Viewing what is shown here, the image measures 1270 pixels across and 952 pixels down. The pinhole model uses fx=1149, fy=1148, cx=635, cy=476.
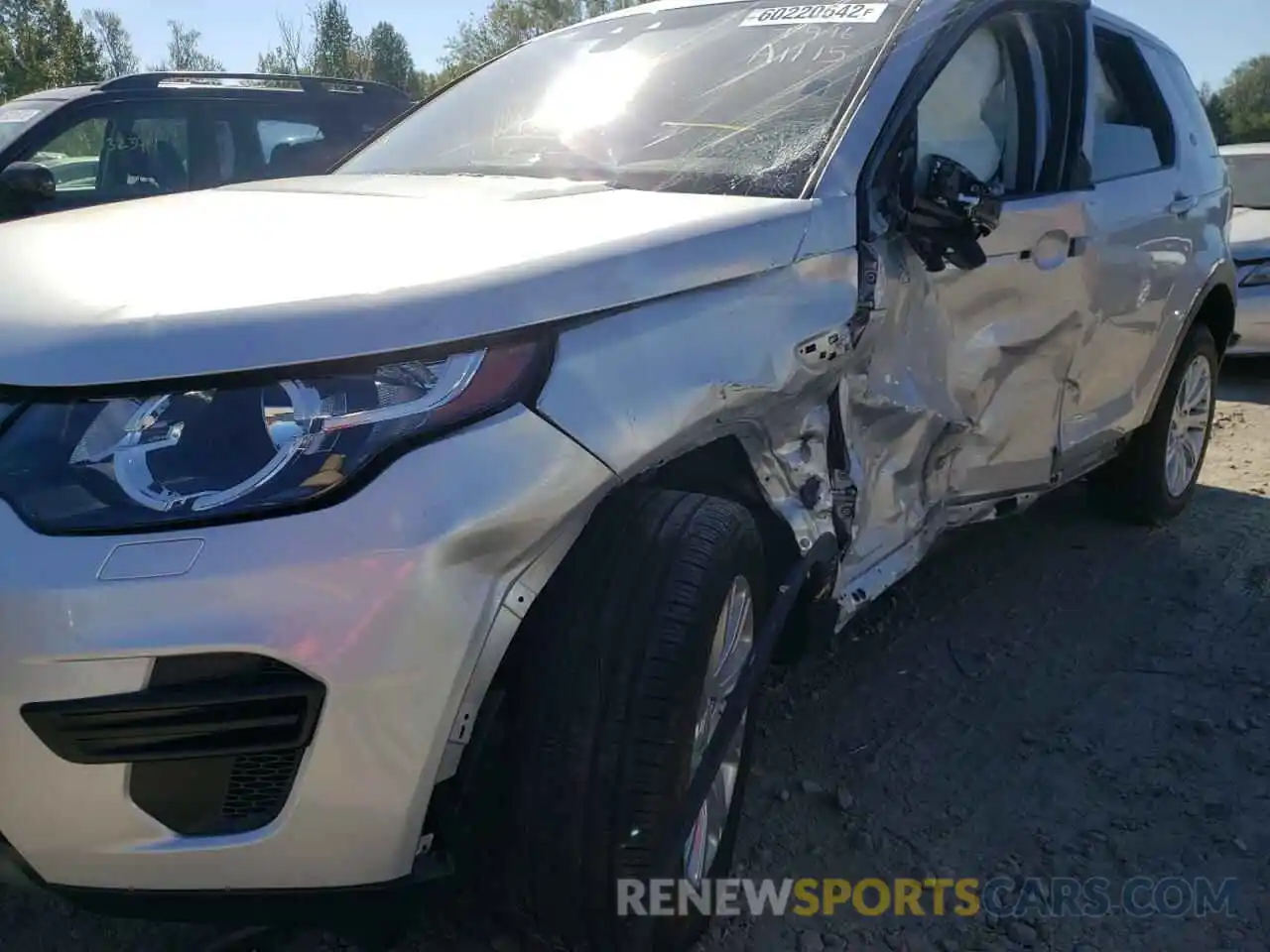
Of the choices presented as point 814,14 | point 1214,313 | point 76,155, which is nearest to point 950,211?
point 814,14

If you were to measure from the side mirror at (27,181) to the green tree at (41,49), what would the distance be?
24569 millimetres

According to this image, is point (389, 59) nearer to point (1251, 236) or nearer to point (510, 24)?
point (510, 24)

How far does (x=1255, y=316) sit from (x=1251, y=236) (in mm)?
593

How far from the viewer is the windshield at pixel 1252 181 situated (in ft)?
26.6

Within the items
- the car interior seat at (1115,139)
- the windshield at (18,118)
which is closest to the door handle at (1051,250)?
the car interior seat at (1115,139)

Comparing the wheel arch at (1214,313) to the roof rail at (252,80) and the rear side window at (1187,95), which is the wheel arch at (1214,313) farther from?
the roof rail at (252,80)

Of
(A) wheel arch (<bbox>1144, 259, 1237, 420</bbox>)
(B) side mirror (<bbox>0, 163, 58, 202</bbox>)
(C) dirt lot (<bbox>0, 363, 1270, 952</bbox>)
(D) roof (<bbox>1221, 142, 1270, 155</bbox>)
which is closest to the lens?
(C) dirt lot (<bbox>0, 363, 1270, 952</bbox>)

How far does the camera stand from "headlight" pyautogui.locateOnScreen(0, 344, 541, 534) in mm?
1486

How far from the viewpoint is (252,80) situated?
6773mm

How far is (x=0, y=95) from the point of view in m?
26.7

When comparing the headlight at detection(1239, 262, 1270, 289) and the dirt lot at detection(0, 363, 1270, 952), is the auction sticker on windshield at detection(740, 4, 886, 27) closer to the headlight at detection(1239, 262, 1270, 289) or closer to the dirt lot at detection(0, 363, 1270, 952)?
the dirt lot at detection(0, 363, 1270, 952)

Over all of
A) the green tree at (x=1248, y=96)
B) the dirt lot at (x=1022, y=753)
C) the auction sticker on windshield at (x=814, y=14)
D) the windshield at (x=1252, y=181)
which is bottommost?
the green tree at (x=1248, y=96)

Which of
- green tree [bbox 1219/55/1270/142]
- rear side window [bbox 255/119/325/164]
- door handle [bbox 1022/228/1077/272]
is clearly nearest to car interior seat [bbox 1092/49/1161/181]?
door handle [bbox 1022/228/1077/272]

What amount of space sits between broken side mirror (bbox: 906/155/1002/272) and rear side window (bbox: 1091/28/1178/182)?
3.73 feet
